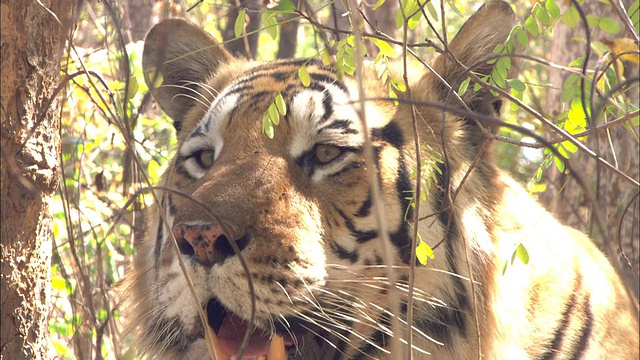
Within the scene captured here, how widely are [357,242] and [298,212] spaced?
268 mm

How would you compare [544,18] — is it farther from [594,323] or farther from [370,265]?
[594,323]

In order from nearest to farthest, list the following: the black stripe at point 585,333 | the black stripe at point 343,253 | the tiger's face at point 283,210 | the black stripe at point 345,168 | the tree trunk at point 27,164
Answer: the tree trunk at point 27,164 → the tiger's face at point 283,210 → the black stripe at point 343,253 → the black stripe at point 345,168 → the black stripe at point 585,333

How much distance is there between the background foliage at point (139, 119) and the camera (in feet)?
8.07

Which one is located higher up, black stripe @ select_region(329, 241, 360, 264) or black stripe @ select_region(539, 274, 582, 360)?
black stripe @ select_region(329, 241, 360, 264)

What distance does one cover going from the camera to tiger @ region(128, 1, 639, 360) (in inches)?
102

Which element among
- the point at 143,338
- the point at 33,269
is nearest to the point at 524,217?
the point at 143,338

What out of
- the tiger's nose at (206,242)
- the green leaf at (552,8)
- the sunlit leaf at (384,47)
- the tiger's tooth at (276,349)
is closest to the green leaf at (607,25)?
the green leaf at (552,8)

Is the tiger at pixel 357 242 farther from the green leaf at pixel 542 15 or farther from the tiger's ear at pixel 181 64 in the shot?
the tiger's ear at pixel 181 64

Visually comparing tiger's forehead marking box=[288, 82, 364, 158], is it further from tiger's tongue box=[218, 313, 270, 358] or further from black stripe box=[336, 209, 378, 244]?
tiger's tongue box=[218, 313, 270, 358]

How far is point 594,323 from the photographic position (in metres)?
3.09

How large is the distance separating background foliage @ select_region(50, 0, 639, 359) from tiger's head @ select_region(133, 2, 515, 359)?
17 cm

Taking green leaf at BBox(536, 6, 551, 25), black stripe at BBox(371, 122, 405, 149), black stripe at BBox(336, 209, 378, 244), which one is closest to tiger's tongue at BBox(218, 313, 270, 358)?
black stripe at BBox(336, 209, 378, 244)

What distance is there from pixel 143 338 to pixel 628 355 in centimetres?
195

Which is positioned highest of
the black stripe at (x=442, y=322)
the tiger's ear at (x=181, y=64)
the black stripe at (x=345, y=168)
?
the tiger's ear at (x=181, y=64)
